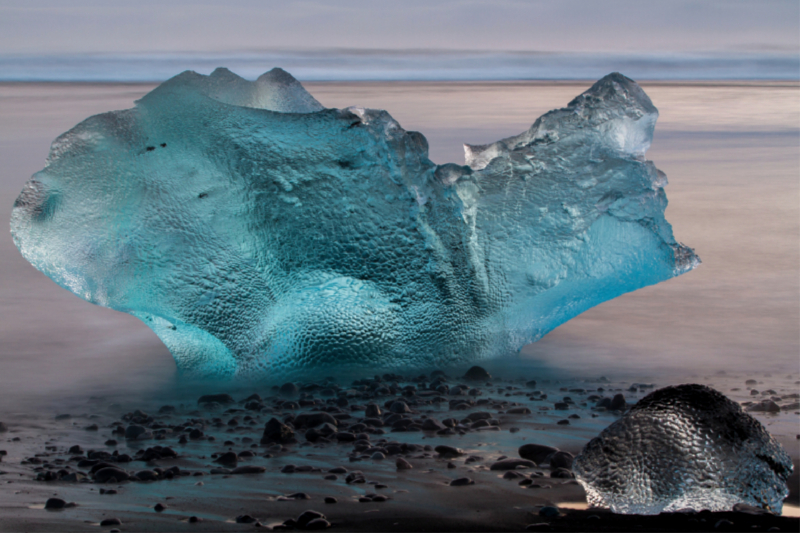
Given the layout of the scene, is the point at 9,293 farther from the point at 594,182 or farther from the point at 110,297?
the point at 594,182

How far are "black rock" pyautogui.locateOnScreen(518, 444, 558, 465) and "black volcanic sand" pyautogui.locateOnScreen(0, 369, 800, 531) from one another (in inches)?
2.0

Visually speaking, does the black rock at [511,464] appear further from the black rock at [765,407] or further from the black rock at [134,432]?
the black rock at [134,432]

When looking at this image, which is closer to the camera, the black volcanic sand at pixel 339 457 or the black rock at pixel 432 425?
the black volcanic sand at pixel 339 457

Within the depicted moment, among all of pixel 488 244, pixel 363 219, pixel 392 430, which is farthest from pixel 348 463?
pixel 488 244

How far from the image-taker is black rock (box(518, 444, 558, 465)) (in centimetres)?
411

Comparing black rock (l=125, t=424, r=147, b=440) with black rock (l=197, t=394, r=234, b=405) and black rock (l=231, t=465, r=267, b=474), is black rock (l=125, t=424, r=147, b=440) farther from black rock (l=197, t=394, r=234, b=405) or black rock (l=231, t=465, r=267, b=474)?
black rock (l=231, t=465, r=267, b=474)

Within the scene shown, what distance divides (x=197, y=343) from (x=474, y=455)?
2.48 metres

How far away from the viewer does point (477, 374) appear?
18.5ft

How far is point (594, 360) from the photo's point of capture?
6.12 meters

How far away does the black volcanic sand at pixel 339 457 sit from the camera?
3.46 m

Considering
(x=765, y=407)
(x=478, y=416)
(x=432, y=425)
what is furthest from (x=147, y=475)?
(x=765, y=407)

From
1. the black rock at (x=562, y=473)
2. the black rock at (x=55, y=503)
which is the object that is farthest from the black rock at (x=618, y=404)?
the black rock at (x=55, y=503)

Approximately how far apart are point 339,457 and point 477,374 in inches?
65.8

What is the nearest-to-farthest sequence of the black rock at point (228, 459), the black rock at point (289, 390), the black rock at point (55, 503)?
1. the black rock at point (55, 503)
2. the black rock at point (228, 459)
3. the black rock at point (289, 390)
